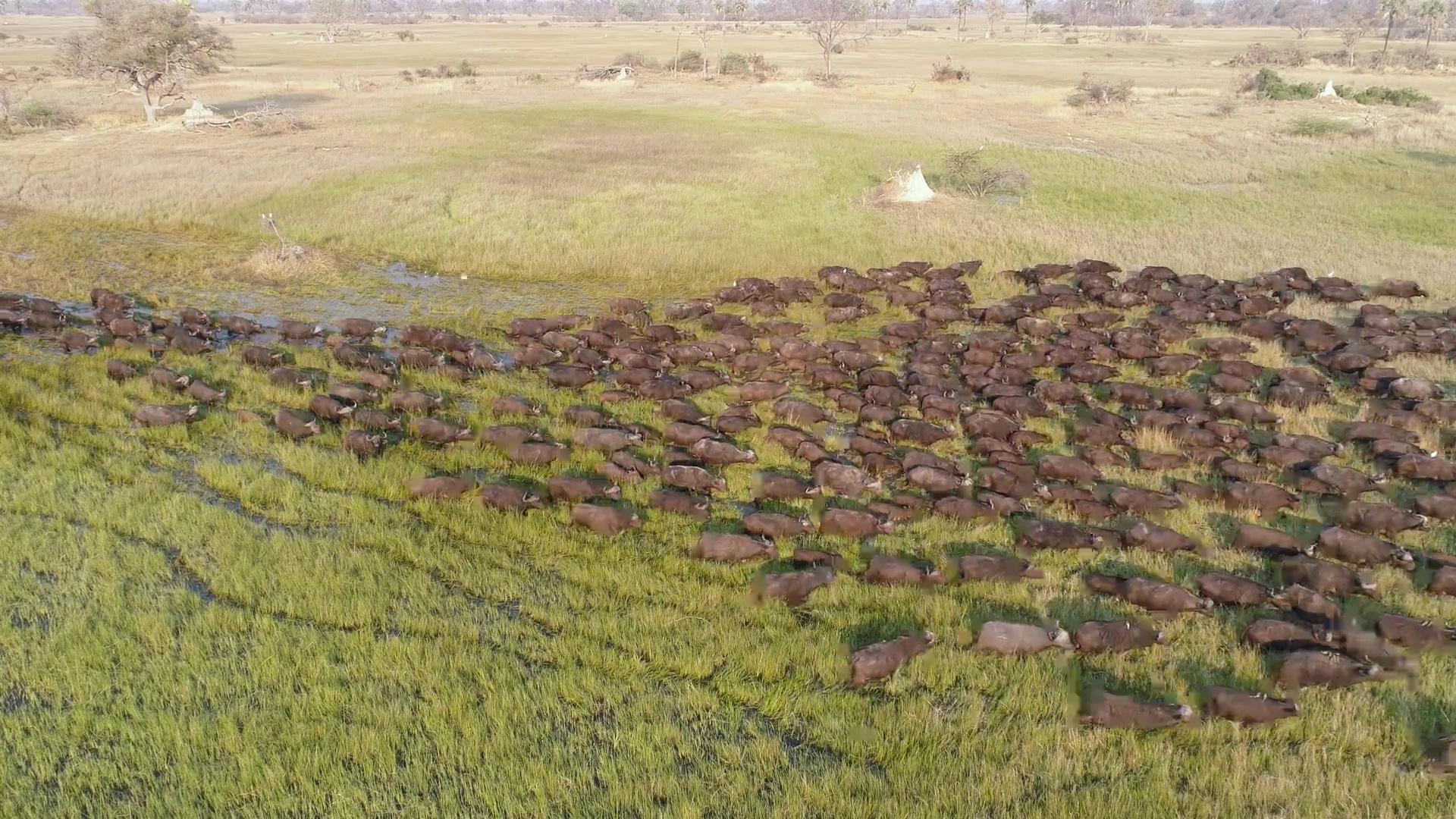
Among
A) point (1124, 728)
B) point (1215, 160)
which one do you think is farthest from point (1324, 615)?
point (1215, 160)

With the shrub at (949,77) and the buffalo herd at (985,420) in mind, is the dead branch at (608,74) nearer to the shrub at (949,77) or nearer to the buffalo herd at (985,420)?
the shrub at (949,77)

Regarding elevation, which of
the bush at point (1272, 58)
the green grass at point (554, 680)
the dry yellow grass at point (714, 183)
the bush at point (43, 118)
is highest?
the bush at point (1272, 58)

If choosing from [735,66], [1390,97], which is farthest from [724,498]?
[735,66]

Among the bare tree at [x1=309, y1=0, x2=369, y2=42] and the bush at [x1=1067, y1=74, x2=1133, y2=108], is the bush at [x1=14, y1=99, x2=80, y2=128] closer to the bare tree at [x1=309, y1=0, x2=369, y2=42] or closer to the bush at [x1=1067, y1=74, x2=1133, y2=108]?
the bush at [x1=1067, y1=74, x2=1133, y2=108]

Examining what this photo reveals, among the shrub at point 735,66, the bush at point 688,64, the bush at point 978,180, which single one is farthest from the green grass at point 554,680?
the bush at point 688,64

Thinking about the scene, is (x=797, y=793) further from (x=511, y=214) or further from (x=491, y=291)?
(x=511, y=214)

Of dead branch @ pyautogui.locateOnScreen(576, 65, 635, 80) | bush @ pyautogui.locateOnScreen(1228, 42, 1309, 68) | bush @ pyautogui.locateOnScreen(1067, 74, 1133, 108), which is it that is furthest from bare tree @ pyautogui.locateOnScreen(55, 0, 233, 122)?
bush @ pyautogui.locateOnScreen(1228, 42, 1309, 68)
